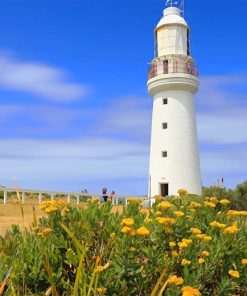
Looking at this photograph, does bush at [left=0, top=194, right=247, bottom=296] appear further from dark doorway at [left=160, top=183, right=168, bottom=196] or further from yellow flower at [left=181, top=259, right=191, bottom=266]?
dark doorway at [left=160, top=183, right=168, bottom=196]

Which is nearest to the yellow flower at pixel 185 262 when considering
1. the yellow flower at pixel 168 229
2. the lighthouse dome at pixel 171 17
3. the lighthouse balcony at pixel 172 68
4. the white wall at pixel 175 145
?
the yellow flower at pixel 168 229

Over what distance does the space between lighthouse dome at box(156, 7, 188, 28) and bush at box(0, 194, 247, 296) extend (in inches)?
989

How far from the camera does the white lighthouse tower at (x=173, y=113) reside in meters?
24.7

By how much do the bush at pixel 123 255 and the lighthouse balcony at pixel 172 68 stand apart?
2281 centimetres

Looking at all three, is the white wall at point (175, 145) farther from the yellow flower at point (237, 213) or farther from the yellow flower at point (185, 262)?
the yellow flower at point (185, 262)

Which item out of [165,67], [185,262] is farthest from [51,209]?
[165,67]

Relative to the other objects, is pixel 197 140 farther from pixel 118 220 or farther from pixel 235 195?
pixel 118 220

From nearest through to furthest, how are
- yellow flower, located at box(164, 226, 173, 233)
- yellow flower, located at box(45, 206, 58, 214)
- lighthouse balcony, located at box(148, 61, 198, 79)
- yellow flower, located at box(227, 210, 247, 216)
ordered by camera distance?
yellow flower, located at box(164, 226, 173, 233), yellow flower, located at box(45, 206, 58, 214), yellow flower, located at box(227, 210, 247, 216), lighthouse balcony, located at box(148, 61, 198, 79)

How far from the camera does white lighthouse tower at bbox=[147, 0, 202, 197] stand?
974 inches

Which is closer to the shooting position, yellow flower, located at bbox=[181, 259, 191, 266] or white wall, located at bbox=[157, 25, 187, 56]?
yellow flower, located at bbox=[181, 259, 191, 266]

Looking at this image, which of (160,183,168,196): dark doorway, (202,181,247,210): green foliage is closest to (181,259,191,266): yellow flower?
(202,181,247,210): green foliage

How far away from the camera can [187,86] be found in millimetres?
26375

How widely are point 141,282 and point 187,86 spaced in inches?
952

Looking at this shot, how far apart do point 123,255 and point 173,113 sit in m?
22.9
